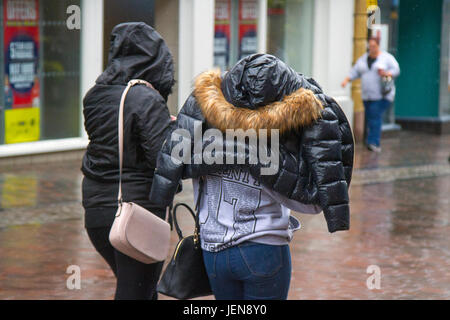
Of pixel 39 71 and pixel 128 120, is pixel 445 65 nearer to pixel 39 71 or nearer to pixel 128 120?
pixel 39 71

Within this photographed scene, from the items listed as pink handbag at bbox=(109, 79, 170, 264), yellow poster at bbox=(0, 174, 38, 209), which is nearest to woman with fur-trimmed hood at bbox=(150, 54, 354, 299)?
pink handbag at bbox=(109, 79, 170, 264)

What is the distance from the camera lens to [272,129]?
12.4 ft

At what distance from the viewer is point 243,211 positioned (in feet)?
12.7

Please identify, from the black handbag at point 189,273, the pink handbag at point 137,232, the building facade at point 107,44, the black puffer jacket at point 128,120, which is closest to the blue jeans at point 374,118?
the building facade at point 107,44

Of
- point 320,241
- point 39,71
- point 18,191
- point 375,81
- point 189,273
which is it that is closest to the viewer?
point 189,273

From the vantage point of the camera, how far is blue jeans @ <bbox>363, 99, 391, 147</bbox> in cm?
1510

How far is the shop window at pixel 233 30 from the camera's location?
14.7m

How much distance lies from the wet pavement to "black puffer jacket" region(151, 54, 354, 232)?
286 cm

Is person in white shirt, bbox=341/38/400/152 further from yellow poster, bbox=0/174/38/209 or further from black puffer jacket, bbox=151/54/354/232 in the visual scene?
black puffer jacket, bbox=151/54/354/232

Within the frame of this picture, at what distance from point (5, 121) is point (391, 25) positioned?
25.0ft
